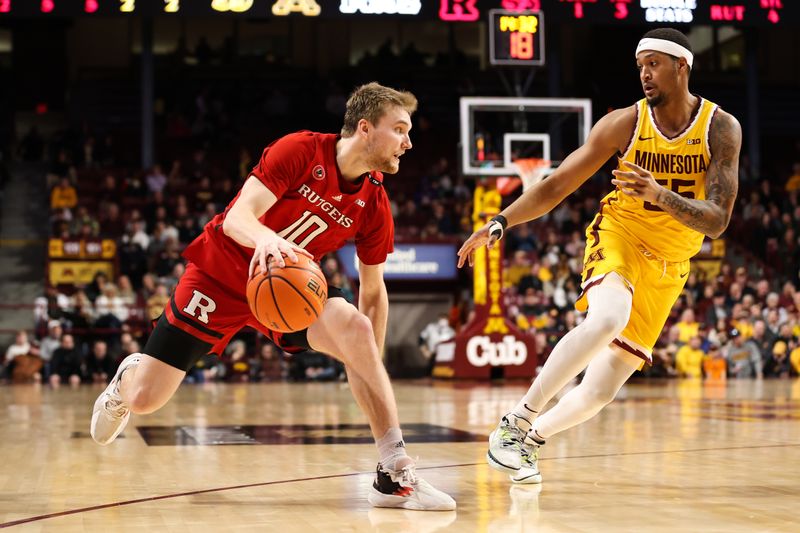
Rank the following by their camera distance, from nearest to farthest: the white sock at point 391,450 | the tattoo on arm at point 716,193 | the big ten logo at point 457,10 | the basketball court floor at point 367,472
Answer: the basketball court floor at point 367,472
the white sock at point 391,450
the tattoo on arm at point 716,193
the big ten logo at point 457,10

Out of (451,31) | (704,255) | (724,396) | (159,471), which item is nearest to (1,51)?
(451,31)

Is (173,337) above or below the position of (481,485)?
above

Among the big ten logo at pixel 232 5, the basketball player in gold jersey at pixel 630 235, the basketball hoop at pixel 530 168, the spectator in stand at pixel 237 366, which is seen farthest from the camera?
the big ten logo at pixel 232 5

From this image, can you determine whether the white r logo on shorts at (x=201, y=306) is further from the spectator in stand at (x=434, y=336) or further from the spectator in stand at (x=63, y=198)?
the spectator in stand at (x=63, y=198)

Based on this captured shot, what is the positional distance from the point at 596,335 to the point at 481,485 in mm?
846

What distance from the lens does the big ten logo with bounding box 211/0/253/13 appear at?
56.5 ft

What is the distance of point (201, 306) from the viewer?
194 inches

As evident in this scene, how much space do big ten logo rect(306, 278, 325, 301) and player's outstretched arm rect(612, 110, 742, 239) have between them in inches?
50.5

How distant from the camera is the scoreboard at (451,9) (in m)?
17.0

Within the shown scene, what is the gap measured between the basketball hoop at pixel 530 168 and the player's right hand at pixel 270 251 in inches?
441

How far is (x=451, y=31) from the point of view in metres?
28.4

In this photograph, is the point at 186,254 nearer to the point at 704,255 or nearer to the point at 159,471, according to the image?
the point at 159,471

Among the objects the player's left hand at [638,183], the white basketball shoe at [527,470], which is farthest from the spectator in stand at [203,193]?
the player's left hand at [638,183]

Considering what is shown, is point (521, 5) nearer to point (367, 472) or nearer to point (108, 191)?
point (108, 191)
